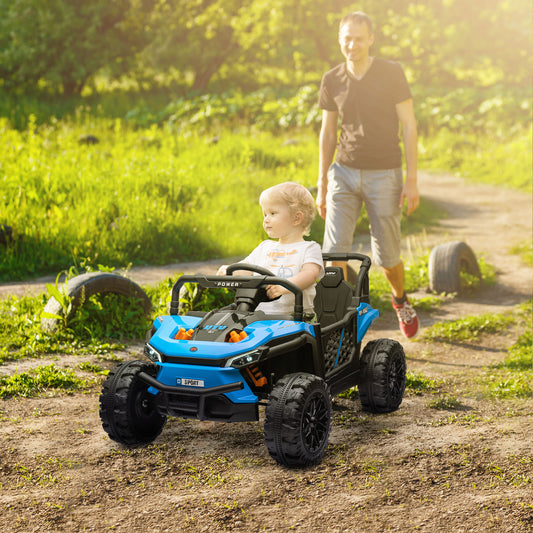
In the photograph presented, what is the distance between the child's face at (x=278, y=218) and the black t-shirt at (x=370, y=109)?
182cm

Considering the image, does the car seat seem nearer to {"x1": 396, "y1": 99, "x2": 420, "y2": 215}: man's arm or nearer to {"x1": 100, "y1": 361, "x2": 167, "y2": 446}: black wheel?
{"x1": 100, "y1": 361, "x2": 167, "y2": 446}: black wheel

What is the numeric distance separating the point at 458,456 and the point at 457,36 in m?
20.9

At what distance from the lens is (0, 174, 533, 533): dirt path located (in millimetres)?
2904

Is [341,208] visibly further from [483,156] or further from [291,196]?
[483,156]

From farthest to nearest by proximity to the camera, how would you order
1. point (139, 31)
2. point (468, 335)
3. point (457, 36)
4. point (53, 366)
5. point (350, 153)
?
point (139, 31)
point (457, 36)
point (468, 335)
point (350, 153)
point (53, 366)

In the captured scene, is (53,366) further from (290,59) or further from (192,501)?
(290,59)

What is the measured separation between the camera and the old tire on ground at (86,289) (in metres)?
5.59

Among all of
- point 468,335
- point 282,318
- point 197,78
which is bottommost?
point 468,335

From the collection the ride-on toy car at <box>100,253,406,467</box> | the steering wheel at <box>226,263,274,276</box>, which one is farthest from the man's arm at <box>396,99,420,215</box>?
the steering wheel at <box>226,263,274,276</box>

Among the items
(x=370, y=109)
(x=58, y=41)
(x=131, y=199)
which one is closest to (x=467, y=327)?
(x=370, y=109)

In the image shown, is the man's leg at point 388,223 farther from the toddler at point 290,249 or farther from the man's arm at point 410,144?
the toddler at point 290,249

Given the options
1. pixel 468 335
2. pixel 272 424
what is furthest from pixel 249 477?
pixel 468 335

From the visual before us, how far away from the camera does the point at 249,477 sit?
3.29 meters

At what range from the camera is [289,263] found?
3877 mm
